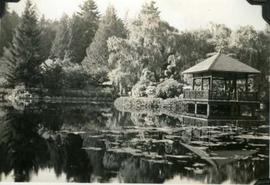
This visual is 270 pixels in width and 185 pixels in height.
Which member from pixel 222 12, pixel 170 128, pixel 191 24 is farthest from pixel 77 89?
pixel 222 12

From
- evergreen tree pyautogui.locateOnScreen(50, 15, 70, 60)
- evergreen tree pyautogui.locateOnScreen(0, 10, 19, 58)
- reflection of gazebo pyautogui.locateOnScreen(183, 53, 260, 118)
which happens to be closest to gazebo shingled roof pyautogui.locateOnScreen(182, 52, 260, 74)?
reflection of gazebo pyautogui.locateOnScreen(183, 53, 260, 118)

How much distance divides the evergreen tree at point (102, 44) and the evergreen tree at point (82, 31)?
2 centimetres

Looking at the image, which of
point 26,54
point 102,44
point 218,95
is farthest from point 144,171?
point 26,54

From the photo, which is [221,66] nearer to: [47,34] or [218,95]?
[218,95]

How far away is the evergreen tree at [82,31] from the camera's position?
1.51 m

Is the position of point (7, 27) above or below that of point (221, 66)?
above

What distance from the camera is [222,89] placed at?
151 centimetres

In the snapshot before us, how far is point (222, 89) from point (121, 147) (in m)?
0.46

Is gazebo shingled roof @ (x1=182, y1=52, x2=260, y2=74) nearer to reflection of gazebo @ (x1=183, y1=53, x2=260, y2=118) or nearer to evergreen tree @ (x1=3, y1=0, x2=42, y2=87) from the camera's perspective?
reflection of gazebo @ (x1=183, y1=53, x2=260, y2=118)

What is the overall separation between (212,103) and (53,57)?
65cm

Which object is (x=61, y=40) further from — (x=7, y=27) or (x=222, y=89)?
(x=222, y=89)

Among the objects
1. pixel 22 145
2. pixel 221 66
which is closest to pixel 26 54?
pixel 22 145

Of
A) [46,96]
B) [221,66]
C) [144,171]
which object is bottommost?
[144,171]

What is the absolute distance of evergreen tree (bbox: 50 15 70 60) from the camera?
1.51 metres
